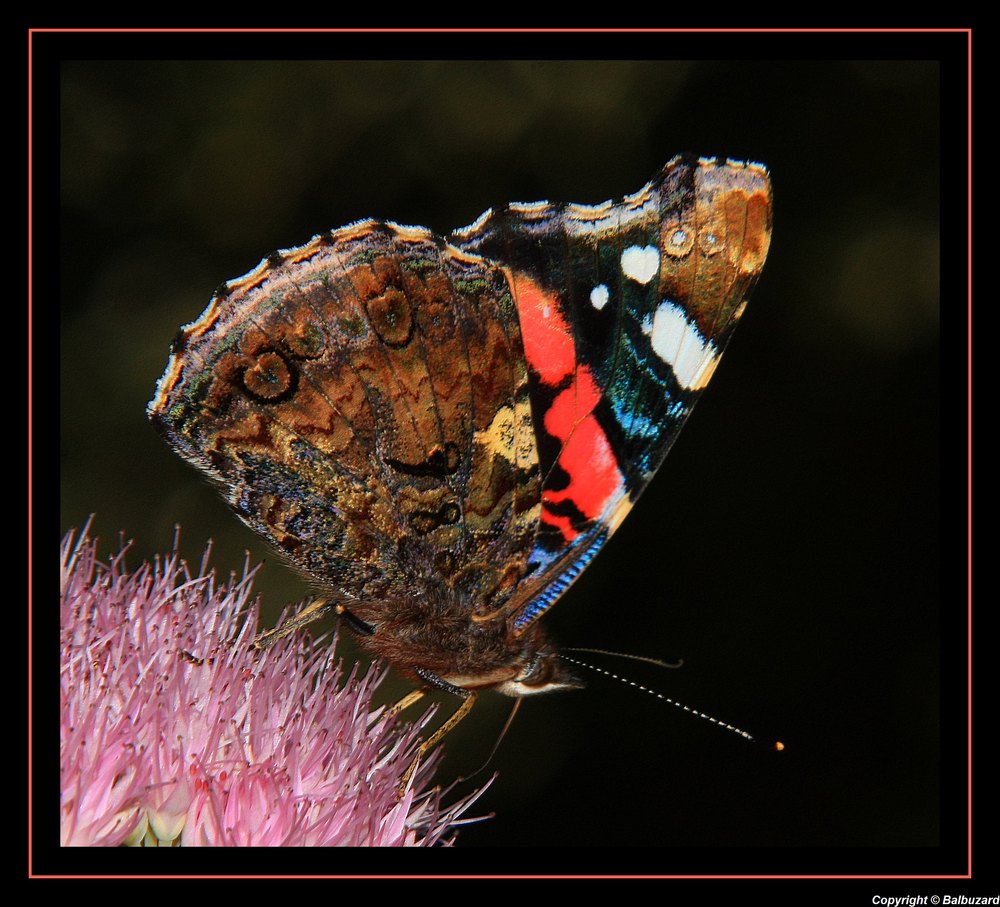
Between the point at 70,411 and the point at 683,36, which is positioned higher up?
the point at 683,36

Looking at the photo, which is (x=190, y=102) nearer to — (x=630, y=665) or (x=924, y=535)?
(x=630, y=665)

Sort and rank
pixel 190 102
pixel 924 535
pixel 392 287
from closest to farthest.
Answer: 1. pixel 392 287
2. pixel 190 102
3. pixel 924 535

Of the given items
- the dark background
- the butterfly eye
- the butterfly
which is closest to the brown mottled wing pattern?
the butterfly

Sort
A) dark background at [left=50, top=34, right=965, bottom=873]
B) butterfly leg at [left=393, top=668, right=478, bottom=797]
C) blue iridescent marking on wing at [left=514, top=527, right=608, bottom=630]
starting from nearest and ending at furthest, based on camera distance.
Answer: butterfly leg at [left=393, top=668, right=478, bottom=797] < blue iridescent marking on wing at [left=514, top=527, right=608, bottom=630] < dark background at [left=50, top=34, right=965, bottom=873]

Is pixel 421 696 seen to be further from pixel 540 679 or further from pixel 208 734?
pixel 208 734

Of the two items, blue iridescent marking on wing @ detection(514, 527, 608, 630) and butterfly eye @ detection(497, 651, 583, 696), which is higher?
blue iridescent marking on wing @ detection(514, 527, 608, 630)

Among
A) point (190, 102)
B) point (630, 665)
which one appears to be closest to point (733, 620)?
point (630, 665)

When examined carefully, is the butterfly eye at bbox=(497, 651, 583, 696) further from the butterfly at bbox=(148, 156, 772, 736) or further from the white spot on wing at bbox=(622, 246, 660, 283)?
the white spot on wing at bbox=(622, 246, 660, 283)
